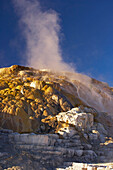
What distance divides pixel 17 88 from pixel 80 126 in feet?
36.0

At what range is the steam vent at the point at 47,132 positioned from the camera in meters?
14.1

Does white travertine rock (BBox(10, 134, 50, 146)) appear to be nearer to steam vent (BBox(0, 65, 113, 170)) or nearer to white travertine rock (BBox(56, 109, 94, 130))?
steam vent (BBox(0, 65, 113, 170))

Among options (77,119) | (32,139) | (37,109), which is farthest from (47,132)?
(32,139)

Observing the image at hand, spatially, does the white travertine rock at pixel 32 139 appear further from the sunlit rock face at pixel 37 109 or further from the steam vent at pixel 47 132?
the sunlit rock face at pixel 37 109

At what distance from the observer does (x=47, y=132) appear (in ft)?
71.3

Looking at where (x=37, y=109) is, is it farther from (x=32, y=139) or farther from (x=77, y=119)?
(x=32, y=139)

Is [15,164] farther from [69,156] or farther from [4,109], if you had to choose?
[4,109]

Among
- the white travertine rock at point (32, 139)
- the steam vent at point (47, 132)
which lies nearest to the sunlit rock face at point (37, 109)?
the steam vent at point (47, 132)

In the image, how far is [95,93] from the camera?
40375 mm

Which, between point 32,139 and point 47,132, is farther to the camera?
point 47,132

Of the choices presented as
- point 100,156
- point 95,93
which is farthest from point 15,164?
point 95,93

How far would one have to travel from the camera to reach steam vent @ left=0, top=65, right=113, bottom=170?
14062 millimetres

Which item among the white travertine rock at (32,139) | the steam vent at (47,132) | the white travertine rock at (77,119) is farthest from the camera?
the white travertine rock at (77,119)

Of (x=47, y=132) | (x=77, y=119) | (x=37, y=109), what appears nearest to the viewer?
(x=47, y=132)
